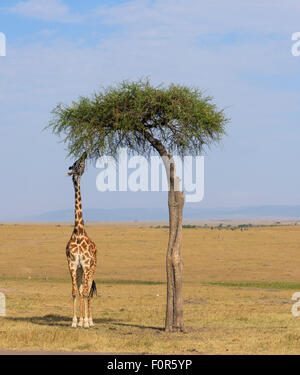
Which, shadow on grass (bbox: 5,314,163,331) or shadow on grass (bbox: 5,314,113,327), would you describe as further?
shadow on grass (bbox: 5,314,113,327)

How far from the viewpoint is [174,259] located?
21719 mm

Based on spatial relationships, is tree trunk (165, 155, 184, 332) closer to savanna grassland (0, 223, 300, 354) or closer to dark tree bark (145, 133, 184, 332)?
dark tree bark (145, 133, 184, 332)

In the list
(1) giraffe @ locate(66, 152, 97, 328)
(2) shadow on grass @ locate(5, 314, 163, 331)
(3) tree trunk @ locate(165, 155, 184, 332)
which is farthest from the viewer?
(2) shadow on grass @ locate(5, 314, 163, 331)

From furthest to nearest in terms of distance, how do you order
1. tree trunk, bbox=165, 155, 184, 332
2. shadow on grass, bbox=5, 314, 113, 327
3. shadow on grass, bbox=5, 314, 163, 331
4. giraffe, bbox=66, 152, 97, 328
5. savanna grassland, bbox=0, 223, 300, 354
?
shadow on grass, bbox=5, 314, 113, 327 < shadow on grass, bbox=5, 314, 163, 331 < tree trunk, bbox=165, 155, 184, 332 < giraffe, bbox=66, 152, 97, 328 < savanna grassland, bbox=0, 223, 300, 354

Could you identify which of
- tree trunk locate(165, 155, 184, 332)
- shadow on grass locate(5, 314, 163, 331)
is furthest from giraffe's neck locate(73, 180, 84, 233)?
shadow on grass locate(5, 314, 163, 331)

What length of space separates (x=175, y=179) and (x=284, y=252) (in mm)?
41848

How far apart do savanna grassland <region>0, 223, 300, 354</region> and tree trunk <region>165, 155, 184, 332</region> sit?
650 millimetres

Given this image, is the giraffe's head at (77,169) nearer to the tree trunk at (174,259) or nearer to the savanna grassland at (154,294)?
the tree trunk at (174,259)

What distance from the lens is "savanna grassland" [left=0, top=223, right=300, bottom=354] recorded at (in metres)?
18.9

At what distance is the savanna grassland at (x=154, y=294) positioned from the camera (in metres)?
18.9

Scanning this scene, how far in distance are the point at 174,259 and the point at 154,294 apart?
544 inches

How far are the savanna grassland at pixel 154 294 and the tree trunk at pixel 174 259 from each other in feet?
2.13

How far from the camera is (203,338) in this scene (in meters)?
20.2
